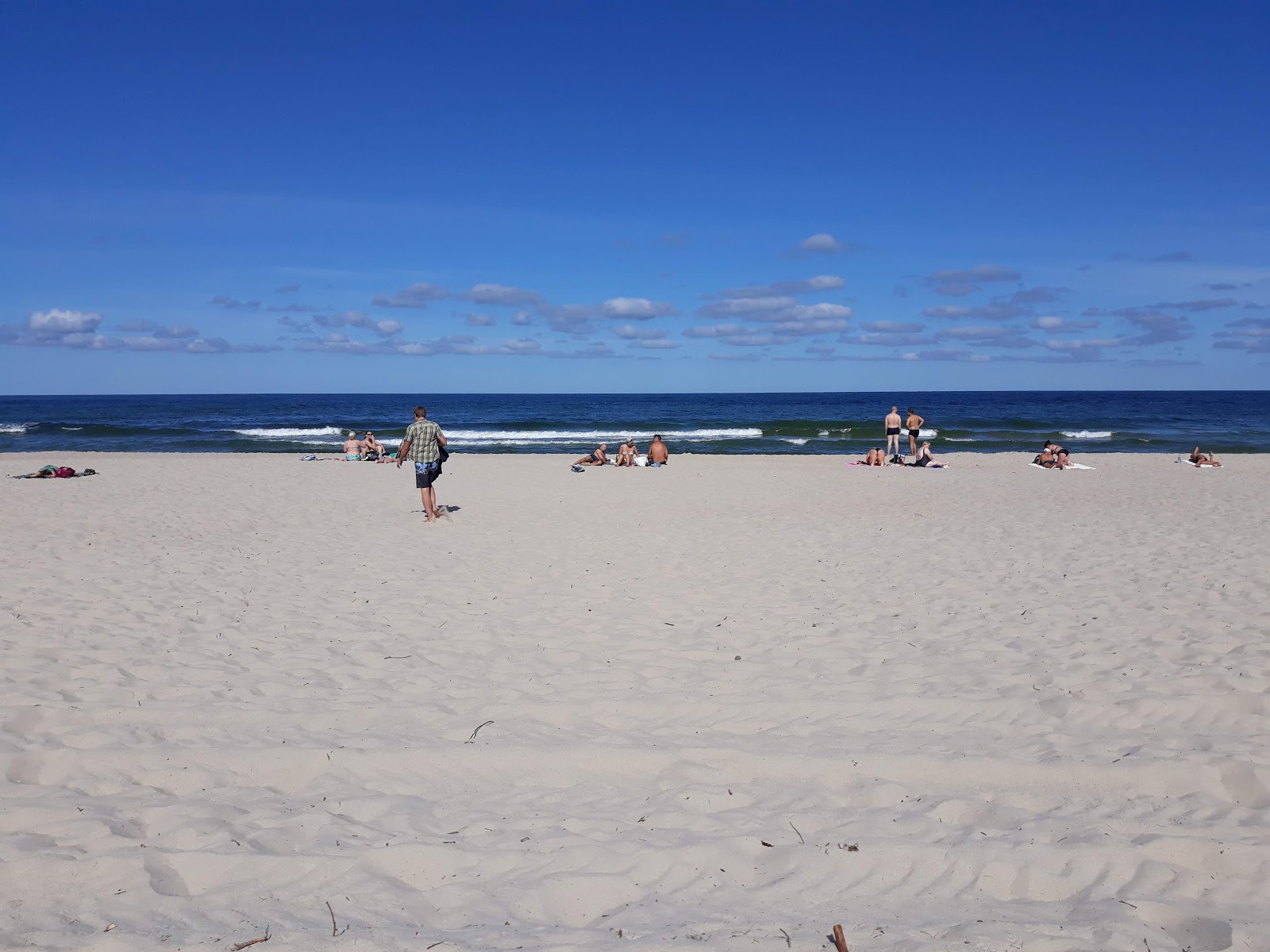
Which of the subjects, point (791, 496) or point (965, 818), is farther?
point (791, 496)

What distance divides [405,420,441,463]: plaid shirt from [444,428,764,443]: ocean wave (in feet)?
86.7

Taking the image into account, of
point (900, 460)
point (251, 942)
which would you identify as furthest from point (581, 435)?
point (251, 942)

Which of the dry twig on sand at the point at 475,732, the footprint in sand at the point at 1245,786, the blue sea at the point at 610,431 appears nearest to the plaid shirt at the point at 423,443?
the dry twig on sand at the point at 475,732

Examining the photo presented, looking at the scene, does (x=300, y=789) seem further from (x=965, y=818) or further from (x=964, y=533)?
(x=964, y=533)

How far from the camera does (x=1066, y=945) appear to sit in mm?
2625

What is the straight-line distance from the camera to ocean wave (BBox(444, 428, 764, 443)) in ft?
130

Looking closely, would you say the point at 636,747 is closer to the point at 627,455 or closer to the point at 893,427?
the point at 627,455

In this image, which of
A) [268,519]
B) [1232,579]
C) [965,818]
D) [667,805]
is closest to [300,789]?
[667,805]

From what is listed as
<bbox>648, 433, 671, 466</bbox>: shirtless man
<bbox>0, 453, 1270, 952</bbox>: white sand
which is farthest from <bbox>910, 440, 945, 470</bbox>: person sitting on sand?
<bbox>0, 453, 1270, 952</bbox>: white sand

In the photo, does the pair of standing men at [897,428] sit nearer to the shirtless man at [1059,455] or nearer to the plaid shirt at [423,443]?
the shirtless man at [1059,455]

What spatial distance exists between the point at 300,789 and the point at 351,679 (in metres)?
1.43

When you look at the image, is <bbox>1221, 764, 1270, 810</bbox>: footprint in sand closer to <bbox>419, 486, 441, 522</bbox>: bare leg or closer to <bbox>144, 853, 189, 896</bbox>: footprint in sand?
<bbox>144, 853, 189, 896</bbox>: footprint in sand

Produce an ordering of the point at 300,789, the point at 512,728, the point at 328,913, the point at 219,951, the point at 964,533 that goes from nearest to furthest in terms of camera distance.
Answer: the point at 219,951 → the point at 328,913 → the point at 300,789 → the point at 512,728 → the point at 964,533

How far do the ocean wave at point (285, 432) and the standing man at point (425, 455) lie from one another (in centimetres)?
3056
